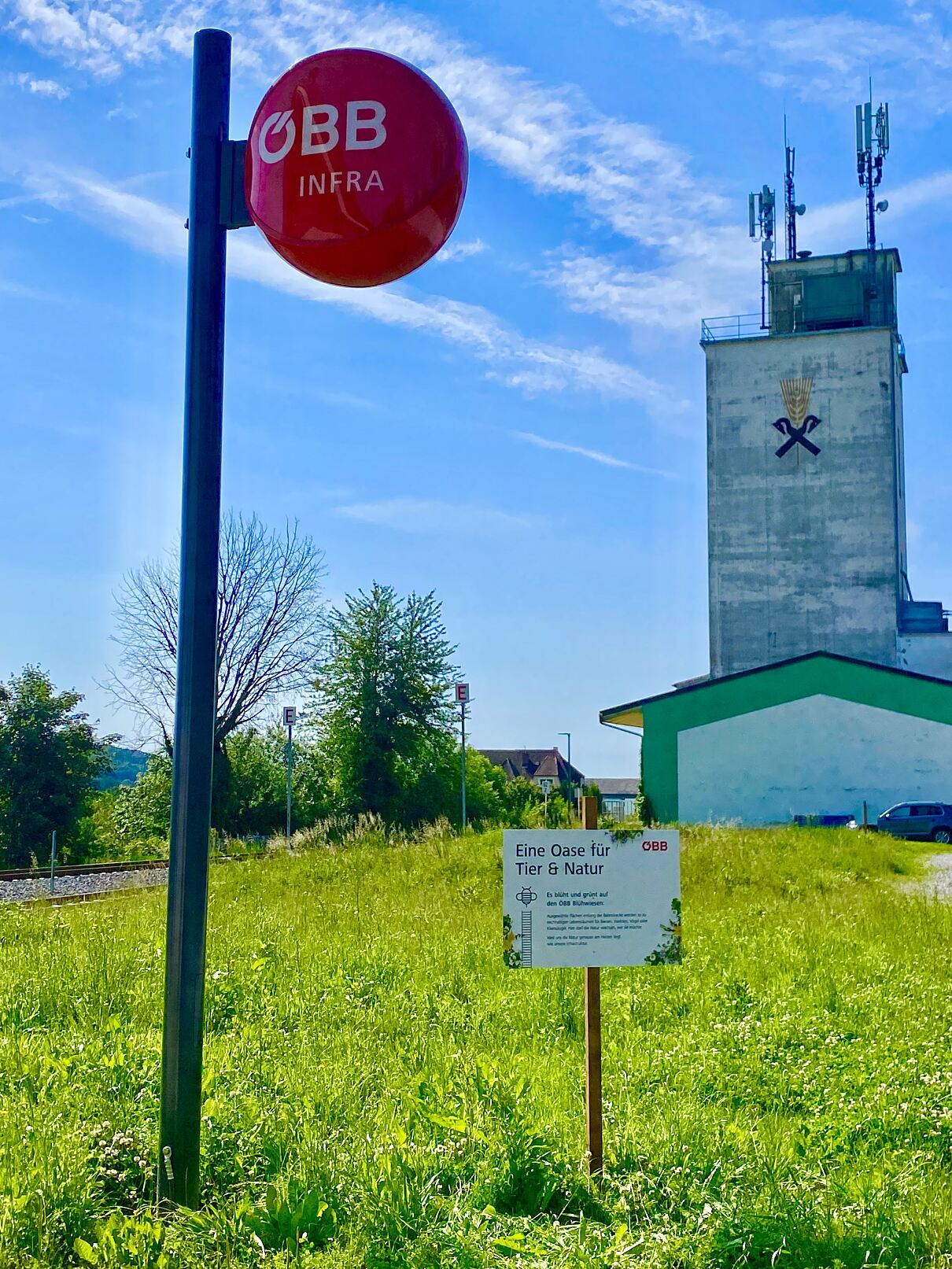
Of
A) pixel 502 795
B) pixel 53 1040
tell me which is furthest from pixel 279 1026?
pixel 502 795

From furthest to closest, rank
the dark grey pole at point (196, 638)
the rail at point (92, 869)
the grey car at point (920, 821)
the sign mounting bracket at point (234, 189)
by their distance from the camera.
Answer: the grey car at point (920, 821) < the rail at point (92, 869) < the sign mounting bracket at point (234, 189) < the dark grey pole at point (196, 638)

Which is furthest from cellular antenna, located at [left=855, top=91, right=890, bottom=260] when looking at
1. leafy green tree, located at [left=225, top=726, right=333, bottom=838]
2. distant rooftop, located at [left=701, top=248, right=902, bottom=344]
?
leafy green tree, located at [left=225, top=726, right=333, bottom=838]

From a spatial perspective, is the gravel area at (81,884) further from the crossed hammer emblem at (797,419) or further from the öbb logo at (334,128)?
the crossed hammer emblem at (797,419)

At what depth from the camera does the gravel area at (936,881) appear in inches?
648

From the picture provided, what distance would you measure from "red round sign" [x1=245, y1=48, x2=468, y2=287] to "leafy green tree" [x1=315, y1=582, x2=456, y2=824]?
35.7 m

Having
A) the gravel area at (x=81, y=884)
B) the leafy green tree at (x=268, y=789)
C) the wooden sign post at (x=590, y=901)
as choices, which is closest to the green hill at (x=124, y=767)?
the leafy green tree at (x=268, y=789)

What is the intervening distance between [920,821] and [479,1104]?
30120mm

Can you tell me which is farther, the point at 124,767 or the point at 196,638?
the point at 124,767

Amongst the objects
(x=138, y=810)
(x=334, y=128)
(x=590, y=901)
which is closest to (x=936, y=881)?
(x=590, y=901)

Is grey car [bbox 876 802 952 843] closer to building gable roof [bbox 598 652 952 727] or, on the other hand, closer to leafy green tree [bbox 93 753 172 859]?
building gable roof [bbox 598 652 952 727]

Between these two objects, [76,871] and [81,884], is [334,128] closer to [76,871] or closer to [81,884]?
[81,884]

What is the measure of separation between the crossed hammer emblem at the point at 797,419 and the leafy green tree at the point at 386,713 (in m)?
18.4

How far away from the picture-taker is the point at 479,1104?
5.48 meters

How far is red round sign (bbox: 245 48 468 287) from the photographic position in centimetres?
445
